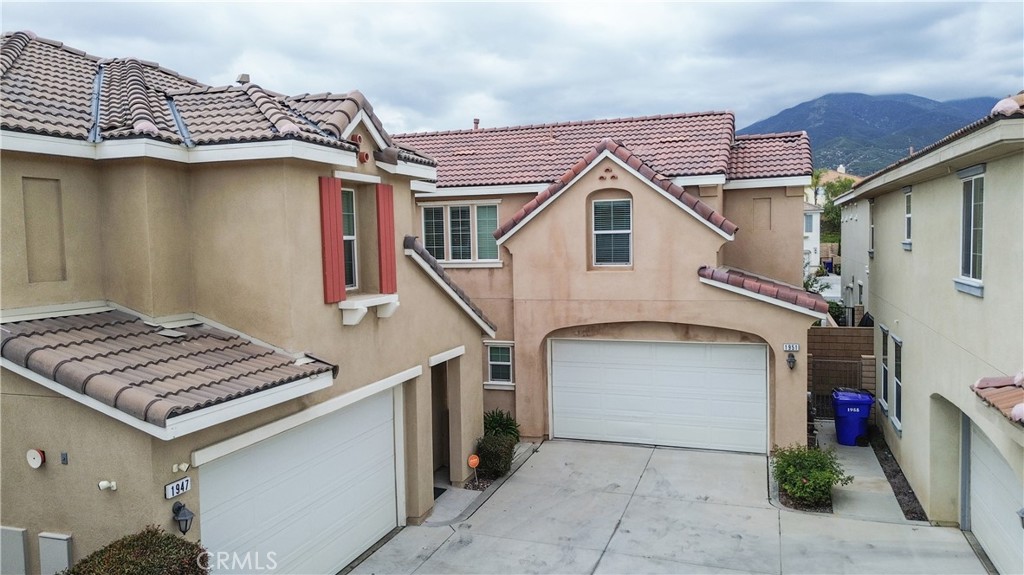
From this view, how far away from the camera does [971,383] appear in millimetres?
8969

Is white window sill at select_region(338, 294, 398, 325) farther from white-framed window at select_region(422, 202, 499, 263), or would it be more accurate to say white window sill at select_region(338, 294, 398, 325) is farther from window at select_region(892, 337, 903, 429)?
window at select_region(892, 337, 903, 429)

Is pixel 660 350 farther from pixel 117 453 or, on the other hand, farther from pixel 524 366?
pixel 117 453

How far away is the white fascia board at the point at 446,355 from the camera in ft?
39.5

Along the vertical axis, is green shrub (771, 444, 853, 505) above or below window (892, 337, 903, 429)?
below

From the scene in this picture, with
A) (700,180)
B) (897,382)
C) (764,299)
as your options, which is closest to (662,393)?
(764,299)

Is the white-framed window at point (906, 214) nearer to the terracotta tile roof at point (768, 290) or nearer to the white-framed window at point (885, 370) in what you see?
the terracotta tile roof at point (768, 290)

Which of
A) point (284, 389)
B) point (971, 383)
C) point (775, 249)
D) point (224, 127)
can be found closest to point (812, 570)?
point (971, 383)

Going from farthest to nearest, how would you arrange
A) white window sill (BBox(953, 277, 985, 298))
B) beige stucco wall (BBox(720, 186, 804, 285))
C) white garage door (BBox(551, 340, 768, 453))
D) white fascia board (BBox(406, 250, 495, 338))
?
beige stucco wall (BBox(720, 186, 804, 285)) → white garage door (BBox(551, 340, 768, 453)) → white fascia board (BBox(406, 250, 495, 338)) → white window sill (BBox(953, 277, 985, 298))

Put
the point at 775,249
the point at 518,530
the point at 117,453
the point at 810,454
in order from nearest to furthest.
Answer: the point at 117,453
the point at 518,530
the point at 810,454
the point at 775,249

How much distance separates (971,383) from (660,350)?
281 inches

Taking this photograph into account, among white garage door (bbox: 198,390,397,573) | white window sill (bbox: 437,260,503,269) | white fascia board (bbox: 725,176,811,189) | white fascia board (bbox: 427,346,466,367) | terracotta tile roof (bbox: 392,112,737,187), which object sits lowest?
white garage door (bbox: 198,390,397,573)

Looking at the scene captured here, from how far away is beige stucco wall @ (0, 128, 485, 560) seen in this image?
6.64 metres

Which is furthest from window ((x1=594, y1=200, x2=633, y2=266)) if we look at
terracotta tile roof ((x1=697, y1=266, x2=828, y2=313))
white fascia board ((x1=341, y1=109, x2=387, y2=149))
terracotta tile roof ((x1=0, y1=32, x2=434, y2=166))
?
white fascia board ((x1=341, y1=109, x2=387, y2=149))

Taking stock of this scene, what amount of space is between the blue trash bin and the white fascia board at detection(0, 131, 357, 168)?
1211 cm
